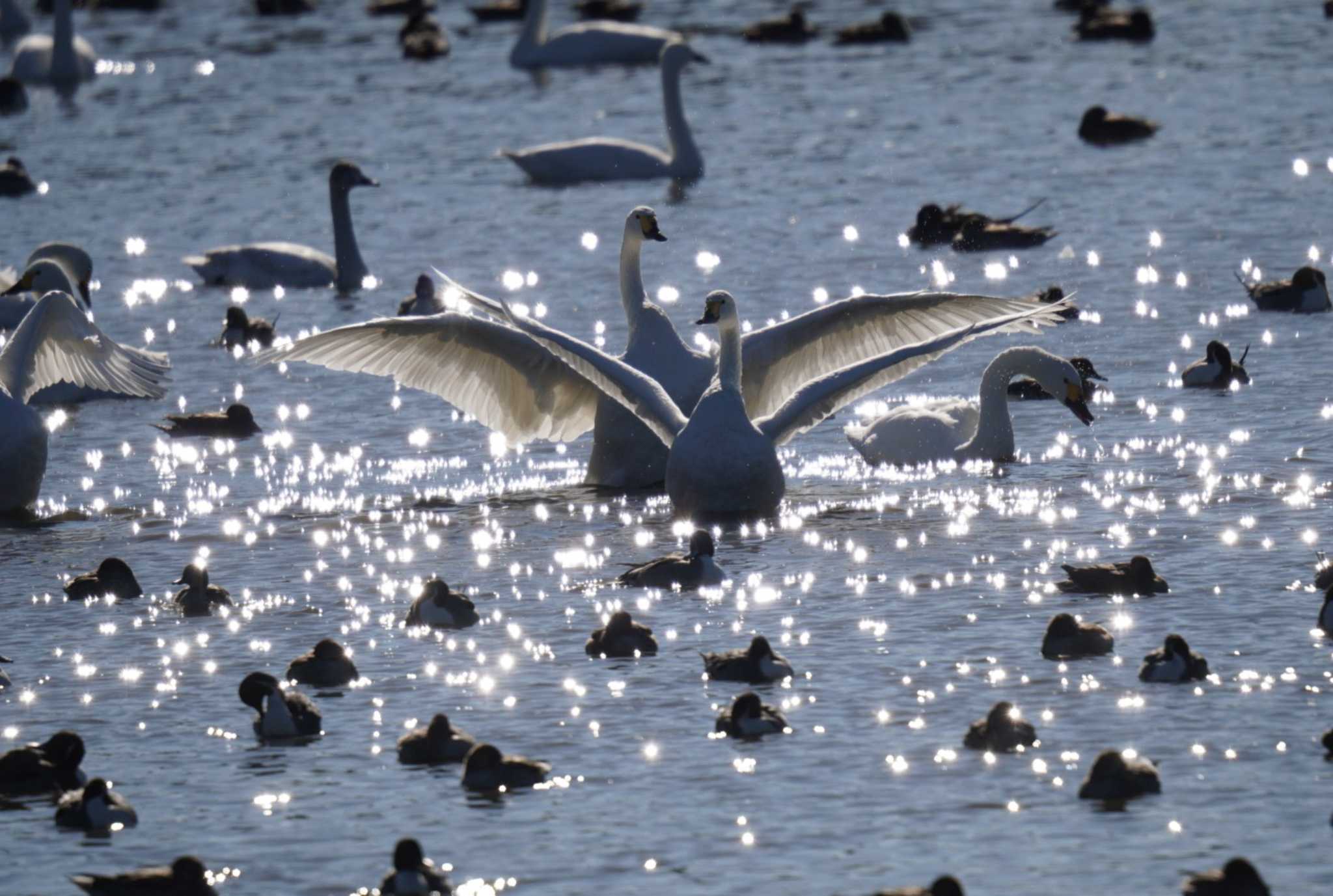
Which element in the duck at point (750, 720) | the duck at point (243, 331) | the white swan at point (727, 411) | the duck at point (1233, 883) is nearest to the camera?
the duck at point (1233, 883)

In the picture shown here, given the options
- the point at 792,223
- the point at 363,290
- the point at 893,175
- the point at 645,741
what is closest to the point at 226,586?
the point at 645,741

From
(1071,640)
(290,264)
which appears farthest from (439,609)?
(290,264)

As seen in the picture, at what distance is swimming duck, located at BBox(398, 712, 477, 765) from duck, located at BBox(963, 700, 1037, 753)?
84.9 inches

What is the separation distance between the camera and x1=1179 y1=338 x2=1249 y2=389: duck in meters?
19.5

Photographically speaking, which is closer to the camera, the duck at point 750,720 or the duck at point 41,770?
the duck at point 41,770

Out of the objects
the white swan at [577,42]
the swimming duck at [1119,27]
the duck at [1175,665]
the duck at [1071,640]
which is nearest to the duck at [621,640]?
the duck at [1071,640]

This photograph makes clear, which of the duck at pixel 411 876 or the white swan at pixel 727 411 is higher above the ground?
the white swan at pixel 727 411

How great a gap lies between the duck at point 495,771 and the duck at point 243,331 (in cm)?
1275

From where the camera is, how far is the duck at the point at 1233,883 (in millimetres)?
9547

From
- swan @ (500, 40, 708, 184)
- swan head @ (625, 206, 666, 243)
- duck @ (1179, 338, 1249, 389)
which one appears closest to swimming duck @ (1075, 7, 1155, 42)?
swan @ (500, 40, 708, 184)

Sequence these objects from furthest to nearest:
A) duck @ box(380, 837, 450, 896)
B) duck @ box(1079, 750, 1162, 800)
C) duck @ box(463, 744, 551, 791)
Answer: duck @ box(463, 744, 551, 791)
duck @ box(1079, 750, 1162, 800)
duck @ box(380, 837, 450, 896)

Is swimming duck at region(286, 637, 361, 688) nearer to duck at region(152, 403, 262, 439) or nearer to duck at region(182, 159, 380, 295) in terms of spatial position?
duck at region(152, 403, 262, 439)

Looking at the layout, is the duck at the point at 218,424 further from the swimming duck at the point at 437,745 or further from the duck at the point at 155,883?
Result: the duck at the point at 155,883

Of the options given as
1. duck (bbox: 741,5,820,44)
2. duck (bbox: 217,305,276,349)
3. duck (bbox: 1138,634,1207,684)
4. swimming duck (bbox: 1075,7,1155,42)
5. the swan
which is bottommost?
duck (bbox: 1138,634,1207,684)
